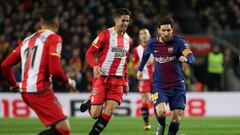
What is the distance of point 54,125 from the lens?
834 centimetres

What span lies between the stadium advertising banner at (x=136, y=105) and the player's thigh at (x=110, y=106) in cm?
1020

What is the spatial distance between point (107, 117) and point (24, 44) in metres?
3.05

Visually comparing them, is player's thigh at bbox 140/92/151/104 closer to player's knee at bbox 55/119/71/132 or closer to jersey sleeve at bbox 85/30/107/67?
jersey sleeve at bbox 85/30/107/67

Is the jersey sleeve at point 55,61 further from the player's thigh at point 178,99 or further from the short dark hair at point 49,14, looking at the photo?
the player's thigh at point 178,99

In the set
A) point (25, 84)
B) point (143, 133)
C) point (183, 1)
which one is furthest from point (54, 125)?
point (183, 1)

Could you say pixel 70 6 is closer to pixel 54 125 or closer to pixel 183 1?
pixel 183 1

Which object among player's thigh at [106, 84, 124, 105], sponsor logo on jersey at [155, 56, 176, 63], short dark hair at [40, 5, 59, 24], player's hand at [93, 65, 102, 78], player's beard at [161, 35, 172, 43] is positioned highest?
short dark hair at [40, 5, 59, 24]

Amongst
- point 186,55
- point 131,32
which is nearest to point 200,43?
point 131,32

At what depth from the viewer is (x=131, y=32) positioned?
77.7 ft

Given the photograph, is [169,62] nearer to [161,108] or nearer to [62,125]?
[161,108]

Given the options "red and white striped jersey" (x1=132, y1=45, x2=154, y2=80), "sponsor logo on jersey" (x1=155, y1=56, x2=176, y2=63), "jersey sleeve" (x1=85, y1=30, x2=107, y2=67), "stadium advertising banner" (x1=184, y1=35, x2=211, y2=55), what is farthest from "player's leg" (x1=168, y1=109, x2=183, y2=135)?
"stadium advertising banner" (x1=184, y1=35, x2=211, y2=55)

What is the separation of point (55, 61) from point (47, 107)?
599 millimetres

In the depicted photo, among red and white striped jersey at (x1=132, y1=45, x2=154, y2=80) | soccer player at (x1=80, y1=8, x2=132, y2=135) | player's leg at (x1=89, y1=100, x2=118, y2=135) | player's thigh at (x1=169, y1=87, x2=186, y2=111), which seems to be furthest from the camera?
red and white striped jersey at (x1=132, y1=45, x2=154, y2=80)

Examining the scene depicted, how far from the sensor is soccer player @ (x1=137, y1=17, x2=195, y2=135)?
1122cm
